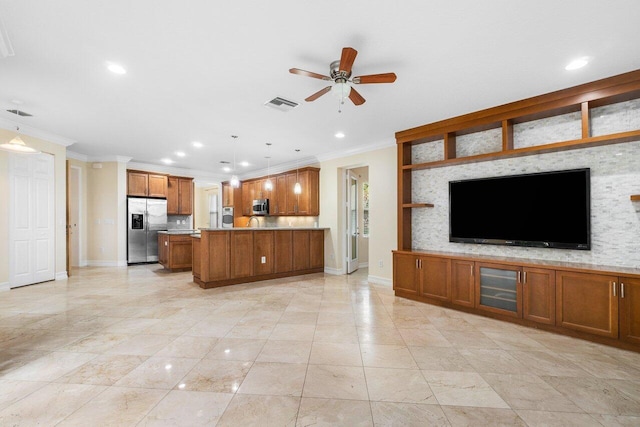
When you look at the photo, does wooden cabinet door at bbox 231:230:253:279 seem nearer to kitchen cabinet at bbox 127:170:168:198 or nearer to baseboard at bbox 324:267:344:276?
baseboard at bbox 324:267:344:276

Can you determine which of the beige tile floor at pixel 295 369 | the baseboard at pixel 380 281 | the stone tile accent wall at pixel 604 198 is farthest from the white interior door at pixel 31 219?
the stone tile accent wall at pixel 604 198

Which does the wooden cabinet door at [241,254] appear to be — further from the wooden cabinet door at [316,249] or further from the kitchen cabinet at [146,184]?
the kitchen cabinet at [146,184]

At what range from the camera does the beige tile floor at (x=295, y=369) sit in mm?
1729

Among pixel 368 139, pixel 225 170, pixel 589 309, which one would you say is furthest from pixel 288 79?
pixel 225 170

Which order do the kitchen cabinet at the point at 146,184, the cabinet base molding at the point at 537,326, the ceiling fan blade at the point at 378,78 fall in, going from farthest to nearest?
the kitchen cabinet at the point at 146,184 → the cabinet base molding at the point at 537,326 → the ceiling fan blade at the point at 378,78

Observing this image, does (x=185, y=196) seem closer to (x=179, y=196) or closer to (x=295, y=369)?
(x=179, y=196)

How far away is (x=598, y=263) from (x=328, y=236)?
4.41 meters

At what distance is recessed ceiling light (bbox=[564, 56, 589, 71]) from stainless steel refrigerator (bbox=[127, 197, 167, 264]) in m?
8.41

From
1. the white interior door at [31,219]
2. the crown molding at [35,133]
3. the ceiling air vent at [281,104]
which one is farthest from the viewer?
the white interior door at [31,219]

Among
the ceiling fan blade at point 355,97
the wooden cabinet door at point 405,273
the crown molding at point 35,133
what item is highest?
the crown molding at point 35,133

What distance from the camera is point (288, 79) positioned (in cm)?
298

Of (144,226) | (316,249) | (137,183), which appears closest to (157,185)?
(137,183)

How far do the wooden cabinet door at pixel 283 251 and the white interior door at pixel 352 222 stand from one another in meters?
1.30

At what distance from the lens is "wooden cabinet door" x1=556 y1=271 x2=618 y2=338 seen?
2.68 m
